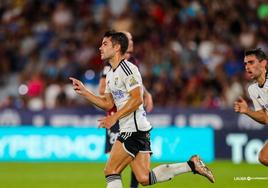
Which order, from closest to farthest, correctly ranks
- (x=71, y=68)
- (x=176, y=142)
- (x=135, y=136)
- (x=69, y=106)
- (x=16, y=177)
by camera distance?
(x=135, y=136), (x=16, y=177), (x=176, y=142), (x=69, y=106), (x=71, y=68)

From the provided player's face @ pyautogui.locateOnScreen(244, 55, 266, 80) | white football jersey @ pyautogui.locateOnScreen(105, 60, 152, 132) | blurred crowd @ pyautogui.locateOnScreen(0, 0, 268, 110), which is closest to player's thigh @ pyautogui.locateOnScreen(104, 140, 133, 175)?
white football jersey @ pyautogui.locateOnScreen(105, 60, 152, 132)

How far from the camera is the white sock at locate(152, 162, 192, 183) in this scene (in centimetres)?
962

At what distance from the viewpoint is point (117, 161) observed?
938 cm

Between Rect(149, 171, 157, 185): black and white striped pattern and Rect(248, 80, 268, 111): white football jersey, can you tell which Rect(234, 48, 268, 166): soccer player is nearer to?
Rect(248, 80, 268, 111): white football jersey

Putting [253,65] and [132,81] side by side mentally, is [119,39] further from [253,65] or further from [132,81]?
[253,65]

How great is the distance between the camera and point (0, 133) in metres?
17.5

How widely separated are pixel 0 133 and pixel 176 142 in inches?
149

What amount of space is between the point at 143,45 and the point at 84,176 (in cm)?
658

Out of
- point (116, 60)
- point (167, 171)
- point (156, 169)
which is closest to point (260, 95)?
point (167, 171)

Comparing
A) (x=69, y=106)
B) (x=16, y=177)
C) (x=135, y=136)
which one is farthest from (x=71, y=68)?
(x=135, y=136)

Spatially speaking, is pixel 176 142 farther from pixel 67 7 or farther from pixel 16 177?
pixel 67 7

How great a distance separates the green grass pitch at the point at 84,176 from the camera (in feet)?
41.7

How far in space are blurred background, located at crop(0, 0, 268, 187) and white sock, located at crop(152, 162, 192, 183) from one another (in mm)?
7395

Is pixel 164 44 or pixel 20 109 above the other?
pixel 164 44
